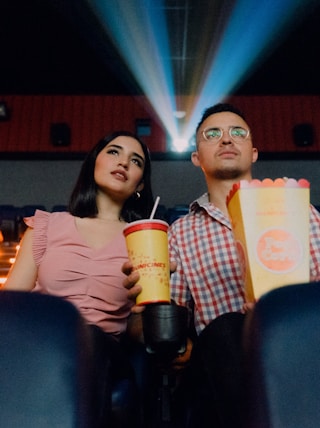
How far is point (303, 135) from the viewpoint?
9.54 feet

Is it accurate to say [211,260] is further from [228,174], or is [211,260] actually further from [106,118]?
[106,118]

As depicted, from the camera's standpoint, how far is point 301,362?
265 millimetres

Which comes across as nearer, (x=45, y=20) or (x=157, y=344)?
(x=157, y=344)

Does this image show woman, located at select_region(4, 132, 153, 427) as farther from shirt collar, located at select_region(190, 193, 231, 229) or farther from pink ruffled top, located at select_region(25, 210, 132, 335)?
shirt collar, located at select_region(190, 193, 231, 229)

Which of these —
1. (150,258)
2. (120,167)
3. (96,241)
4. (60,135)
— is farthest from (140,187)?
(60,135)

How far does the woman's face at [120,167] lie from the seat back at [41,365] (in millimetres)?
451

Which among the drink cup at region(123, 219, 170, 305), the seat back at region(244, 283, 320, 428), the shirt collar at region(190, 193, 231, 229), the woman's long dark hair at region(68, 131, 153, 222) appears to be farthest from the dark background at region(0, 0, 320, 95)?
the seat back at region(244, 283, 320, 428)

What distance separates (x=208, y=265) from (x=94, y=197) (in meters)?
0.24

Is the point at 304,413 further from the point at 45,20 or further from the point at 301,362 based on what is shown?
the point at 45,20

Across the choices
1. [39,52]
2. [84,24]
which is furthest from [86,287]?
[39,52]

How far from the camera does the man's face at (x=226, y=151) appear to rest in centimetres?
68

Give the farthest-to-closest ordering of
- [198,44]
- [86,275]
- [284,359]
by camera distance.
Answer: [198,44]
[86,275]
[284,359]

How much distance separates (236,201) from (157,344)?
136 millimetres

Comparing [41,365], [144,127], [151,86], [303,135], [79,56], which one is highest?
[79,56]
